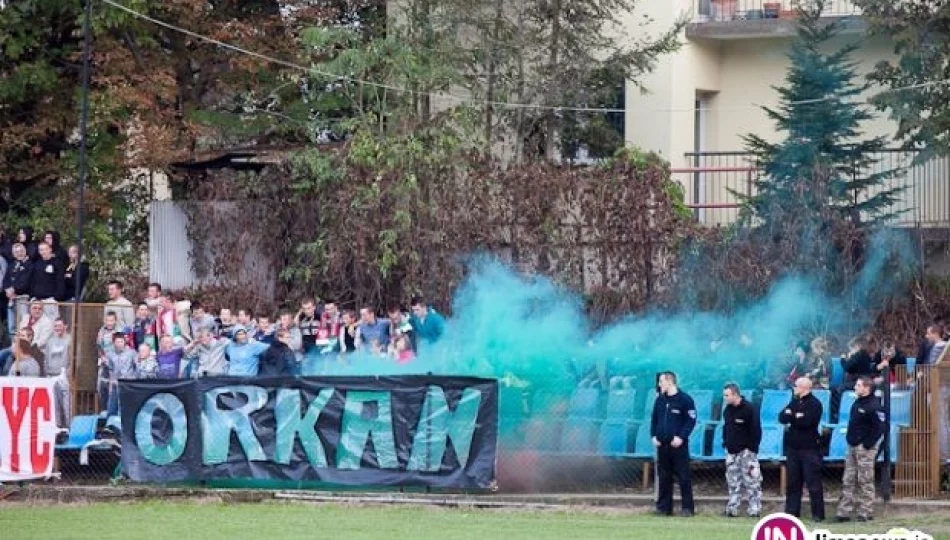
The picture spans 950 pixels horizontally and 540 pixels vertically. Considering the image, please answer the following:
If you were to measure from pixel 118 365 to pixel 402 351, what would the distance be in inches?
156

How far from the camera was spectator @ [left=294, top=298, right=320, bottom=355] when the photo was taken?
86.5 feet

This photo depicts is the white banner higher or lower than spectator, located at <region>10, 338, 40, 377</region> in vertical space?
lower

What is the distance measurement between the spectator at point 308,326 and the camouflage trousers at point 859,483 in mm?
8696

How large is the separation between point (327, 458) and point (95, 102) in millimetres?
11601

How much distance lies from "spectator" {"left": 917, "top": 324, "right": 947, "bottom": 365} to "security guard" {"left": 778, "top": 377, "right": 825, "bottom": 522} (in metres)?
2.91

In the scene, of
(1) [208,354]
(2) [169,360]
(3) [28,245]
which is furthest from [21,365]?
(3) [28,245]

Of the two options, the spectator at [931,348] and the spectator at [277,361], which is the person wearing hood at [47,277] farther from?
the spectator at [931,348]

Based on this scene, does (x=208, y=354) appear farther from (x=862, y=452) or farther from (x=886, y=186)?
(x=886, y=186)

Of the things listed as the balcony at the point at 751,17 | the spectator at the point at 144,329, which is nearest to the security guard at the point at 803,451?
the spectator at the point at 144,329

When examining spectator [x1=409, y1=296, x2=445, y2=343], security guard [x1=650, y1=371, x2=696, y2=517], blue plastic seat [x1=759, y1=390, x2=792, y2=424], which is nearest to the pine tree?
blue plastic seat [x1=759, y1=390, x2=792, y2=424]

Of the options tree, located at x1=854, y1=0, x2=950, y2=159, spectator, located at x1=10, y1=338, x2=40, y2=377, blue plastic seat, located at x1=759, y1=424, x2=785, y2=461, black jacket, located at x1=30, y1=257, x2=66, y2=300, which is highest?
tree, located at x1=854, y1=0, x2=950, y2=159

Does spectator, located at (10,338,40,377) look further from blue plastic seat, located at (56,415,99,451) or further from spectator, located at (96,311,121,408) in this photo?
blue plastic seat, located at (56,415,99,451)

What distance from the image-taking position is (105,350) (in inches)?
993

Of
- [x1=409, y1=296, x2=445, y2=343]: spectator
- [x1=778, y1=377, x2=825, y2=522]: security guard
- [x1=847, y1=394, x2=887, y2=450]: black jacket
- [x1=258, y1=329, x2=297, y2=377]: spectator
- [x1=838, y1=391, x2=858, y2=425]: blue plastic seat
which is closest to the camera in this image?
[x1=778, y1=377, x2=825, y2=522]: security guard
